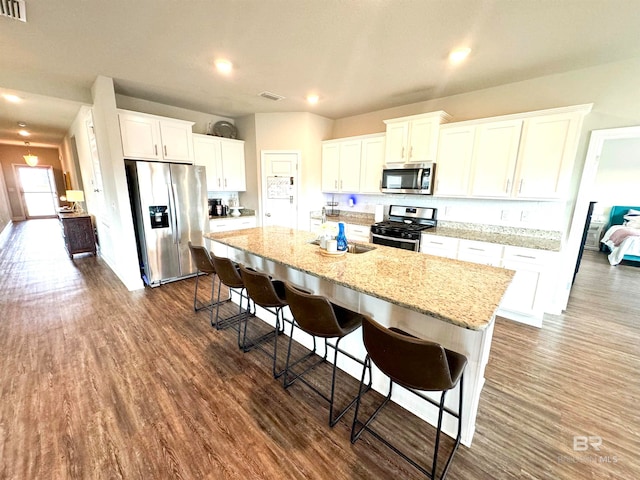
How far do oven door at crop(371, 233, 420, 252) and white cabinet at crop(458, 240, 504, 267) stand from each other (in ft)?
1.76

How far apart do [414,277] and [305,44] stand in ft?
7.53

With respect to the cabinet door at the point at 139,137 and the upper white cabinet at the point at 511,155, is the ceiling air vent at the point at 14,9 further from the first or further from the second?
the upper white cabinet at the point at 511,155

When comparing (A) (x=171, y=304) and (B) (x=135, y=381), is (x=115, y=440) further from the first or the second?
(A) (x=171, y=304)

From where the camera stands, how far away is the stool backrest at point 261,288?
197 cm

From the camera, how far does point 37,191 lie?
10.1 meters

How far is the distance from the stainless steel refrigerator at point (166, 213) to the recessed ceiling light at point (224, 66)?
5.12ft

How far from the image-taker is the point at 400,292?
1467 millimetres

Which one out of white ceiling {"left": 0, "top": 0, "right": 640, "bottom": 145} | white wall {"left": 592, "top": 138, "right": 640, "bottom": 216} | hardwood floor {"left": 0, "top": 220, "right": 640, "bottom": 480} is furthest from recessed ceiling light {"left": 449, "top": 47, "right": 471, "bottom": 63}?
white wall {"left": 592, "top": 138, "right": 640, "bottom": 216}

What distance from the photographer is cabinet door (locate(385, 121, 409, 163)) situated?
3785 mm

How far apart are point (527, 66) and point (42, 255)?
8.87 meters

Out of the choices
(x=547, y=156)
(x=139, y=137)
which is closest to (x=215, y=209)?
(x=139, y=137)

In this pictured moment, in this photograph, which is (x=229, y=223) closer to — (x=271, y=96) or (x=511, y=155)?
(x=271, y=96)

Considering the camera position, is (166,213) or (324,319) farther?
(166,213)

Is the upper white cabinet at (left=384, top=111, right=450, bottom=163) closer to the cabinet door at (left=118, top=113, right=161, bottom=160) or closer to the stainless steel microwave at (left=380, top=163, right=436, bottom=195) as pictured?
the stainless steel microwave at (left=380, top=163, right=436, bottom=195)
